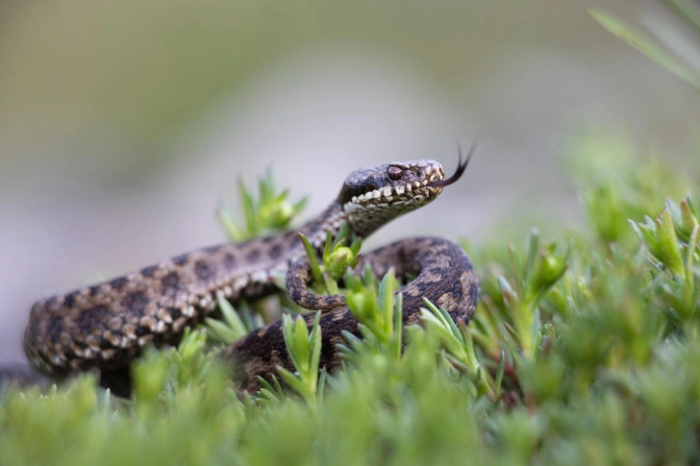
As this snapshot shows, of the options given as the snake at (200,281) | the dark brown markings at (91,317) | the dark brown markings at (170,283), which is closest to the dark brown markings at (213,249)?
the snake at (200,281)

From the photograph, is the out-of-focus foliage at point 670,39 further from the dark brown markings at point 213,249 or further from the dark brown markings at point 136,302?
the dark brown markings at point 136,302

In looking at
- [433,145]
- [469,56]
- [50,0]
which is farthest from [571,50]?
[50,0]

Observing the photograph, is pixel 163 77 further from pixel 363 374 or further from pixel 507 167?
pixel 363 374

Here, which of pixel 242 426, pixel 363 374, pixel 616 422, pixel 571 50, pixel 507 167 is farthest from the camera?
pixel 571 50

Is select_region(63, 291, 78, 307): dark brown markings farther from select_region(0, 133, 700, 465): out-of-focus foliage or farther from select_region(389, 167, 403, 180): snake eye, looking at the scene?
select_region(0, 133, 700, 465): out-of-focus foliage

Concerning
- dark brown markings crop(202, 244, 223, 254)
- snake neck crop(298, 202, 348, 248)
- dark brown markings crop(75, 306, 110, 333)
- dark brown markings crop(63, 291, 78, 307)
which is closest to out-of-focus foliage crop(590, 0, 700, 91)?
snake neck crop(298, 202, 348, 248)

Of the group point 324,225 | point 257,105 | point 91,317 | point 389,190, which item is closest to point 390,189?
point 389,190

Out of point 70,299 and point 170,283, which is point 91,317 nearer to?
point 70,299
